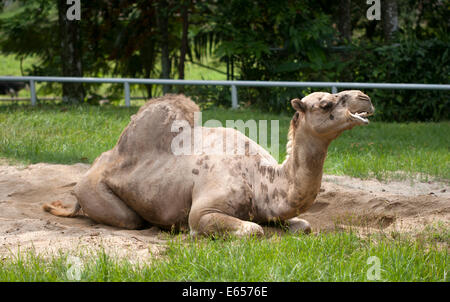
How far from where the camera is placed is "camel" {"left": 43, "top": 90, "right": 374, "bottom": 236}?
4.98 meters

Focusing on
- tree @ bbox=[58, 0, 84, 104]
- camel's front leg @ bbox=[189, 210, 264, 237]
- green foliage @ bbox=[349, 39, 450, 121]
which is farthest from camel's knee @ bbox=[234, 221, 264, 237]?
tree @ bbox=[58, 0, 84, 104]

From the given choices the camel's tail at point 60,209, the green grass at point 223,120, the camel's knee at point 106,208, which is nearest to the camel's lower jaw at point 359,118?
the camel's knee at point 106,208

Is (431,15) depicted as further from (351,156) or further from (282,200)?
(282,200)

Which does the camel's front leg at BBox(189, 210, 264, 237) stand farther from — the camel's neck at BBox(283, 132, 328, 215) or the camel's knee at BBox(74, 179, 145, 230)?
the camel's knee at BBox(74, 179, 145, 230)

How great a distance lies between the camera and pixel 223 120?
463 inches

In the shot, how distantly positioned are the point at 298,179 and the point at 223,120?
671 centimetres

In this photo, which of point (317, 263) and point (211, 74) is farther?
point (211, 74)

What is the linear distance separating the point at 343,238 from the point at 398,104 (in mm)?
9561

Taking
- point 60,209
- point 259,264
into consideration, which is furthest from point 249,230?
point 60,209

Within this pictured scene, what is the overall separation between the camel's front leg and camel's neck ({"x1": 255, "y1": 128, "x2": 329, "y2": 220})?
33 cm

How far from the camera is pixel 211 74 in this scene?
95.3 ft

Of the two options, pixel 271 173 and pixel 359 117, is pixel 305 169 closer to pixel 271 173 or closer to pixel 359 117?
pixel 271 173

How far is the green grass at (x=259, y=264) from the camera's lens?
403 cm
